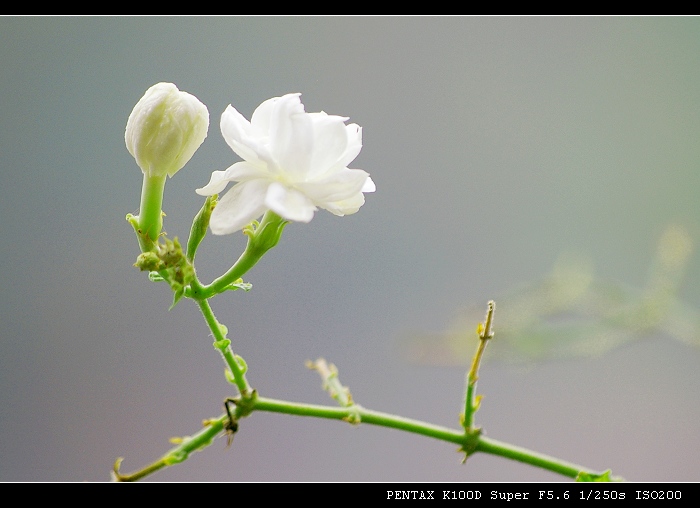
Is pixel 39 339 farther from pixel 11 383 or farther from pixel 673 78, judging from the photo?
pixel 673 78

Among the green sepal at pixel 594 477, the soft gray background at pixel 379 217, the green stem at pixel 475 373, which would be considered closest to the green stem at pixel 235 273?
the green stem at pixel 475 373

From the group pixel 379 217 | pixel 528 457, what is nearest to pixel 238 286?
pixel 528 457

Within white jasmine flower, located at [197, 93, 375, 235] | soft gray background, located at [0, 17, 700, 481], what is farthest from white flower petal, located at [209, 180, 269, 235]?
soft gray background, located at [0, 17, 700, 481]

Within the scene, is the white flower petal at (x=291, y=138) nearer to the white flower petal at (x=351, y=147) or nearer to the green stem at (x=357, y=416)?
the white flower petal at (x=351, y=147)

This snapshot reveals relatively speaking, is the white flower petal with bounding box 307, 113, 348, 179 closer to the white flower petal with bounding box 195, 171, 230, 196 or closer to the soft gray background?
the white flower petal with bounding box 195, 171, 230, 196

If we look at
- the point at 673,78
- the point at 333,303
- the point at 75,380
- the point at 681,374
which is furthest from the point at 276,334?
the point at 673,78

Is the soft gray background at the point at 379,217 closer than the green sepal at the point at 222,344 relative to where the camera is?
No
